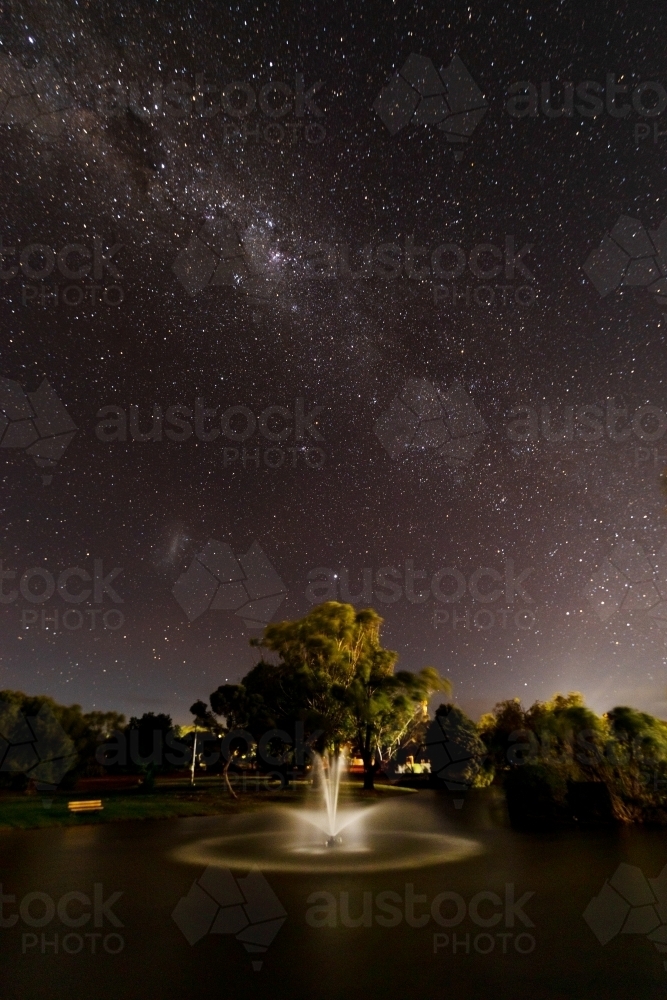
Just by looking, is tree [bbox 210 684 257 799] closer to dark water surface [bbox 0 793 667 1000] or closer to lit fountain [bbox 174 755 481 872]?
lit fountain [bbox 174 755 481 872]

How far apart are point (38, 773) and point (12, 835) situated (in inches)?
537

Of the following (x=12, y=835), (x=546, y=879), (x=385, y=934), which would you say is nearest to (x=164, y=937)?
(x=385, y=934)

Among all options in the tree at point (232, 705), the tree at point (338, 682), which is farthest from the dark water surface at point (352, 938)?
the tree at point (338, 682)

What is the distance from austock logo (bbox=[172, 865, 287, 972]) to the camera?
791 cm

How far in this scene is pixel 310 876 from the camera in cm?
1160

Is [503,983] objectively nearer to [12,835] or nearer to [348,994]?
[348,994]

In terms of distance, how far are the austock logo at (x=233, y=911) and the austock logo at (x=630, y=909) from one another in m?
4.07

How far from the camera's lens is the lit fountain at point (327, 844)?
13.0 metres

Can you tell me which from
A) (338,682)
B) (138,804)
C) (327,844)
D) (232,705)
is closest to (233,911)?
(327,844)

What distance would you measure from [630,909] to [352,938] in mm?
4369

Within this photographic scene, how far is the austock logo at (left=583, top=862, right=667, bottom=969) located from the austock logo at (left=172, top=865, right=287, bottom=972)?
4.07m

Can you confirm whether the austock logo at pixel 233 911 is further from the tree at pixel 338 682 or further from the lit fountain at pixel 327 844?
the tree at pixel 338 682

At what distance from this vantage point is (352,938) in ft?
25.6

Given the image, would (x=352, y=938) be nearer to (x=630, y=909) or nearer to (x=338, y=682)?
(x=630, y=909)
